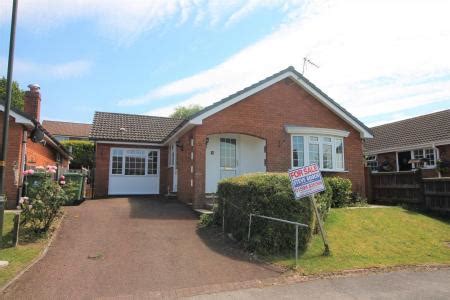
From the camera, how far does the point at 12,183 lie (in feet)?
45.0

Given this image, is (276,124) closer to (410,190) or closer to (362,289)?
(410,190)

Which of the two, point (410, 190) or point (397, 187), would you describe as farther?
point (397, 187)

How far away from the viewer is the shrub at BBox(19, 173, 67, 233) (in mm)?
9719

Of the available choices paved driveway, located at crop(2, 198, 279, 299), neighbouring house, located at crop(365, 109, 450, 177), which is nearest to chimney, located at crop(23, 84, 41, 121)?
paved driveway, located at crop(2, 198, 279, 299)

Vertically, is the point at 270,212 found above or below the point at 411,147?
below

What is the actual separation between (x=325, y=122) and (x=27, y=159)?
44.1 ft

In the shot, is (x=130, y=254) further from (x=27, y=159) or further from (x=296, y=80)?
(x=296, y=80)

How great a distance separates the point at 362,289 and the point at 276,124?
1003cm

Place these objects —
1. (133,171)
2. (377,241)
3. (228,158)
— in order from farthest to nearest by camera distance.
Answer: (133,171)
(228,158)
(377,241)

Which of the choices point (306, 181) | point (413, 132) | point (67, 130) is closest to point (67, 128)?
point (67, 130)

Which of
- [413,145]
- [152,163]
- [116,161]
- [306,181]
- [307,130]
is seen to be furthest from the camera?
[413,145]

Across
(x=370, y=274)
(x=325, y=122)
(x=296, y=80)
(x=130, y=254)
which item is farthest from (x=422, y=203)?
(x=130, y=254)

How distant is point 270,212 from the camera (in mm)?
9031

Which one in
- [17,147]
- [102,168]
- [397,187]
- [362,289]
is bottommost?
[362,289]
